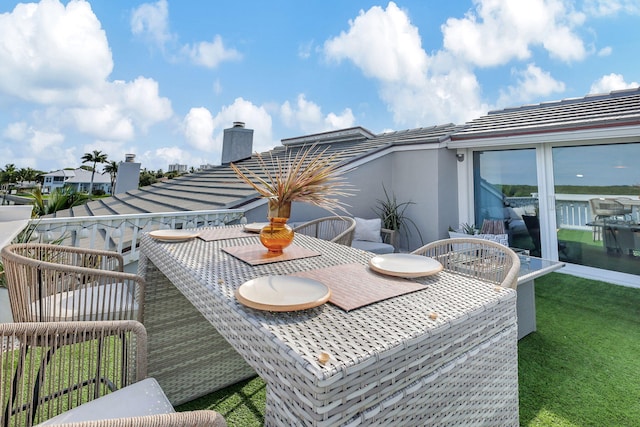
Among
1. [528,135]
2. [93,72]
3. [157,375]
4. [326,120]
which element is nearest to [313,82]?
[326,120]

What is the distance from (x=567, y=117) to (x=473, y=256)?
419cm

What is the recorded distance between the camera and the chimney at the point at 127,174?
443 inches

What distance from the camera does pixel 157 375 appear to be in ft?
6.32

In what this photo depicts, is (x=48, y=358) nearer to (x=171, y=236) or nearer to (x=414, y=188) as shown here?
(x=171, y=236)

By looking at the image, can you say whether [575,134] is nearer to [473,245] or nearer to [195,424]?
[473,245]

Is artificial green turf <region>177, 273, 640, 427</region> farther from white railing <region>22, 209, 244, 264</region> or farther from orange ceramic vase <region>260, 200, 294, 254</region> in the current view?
white railing <region>22, 209, 244, 264</region>

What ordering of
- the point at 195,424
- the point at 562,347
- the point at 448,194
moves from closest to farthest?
the point at 195,424
the point at 562,347
the point at 448,194

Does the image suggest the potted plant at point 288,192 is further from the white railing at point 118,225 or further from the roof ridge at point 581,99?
the roof ridge at point 581,99

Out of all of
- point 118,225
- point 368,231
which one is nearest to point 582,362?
point 368,231

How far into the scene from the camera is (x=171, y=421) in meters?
0.70

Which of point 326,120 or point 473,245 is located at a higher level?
point 326,120

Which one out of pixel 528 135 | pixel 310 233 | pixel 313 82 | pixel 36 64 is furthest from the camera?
pixel 313 82

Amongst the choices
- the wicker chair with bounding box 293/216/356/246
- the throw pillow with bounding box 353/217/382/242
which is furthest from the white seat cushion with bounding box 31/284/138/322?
the throw pillow with bounding box 353/217/382/242

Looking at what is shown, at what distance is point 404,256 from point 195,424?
122 centimetres
